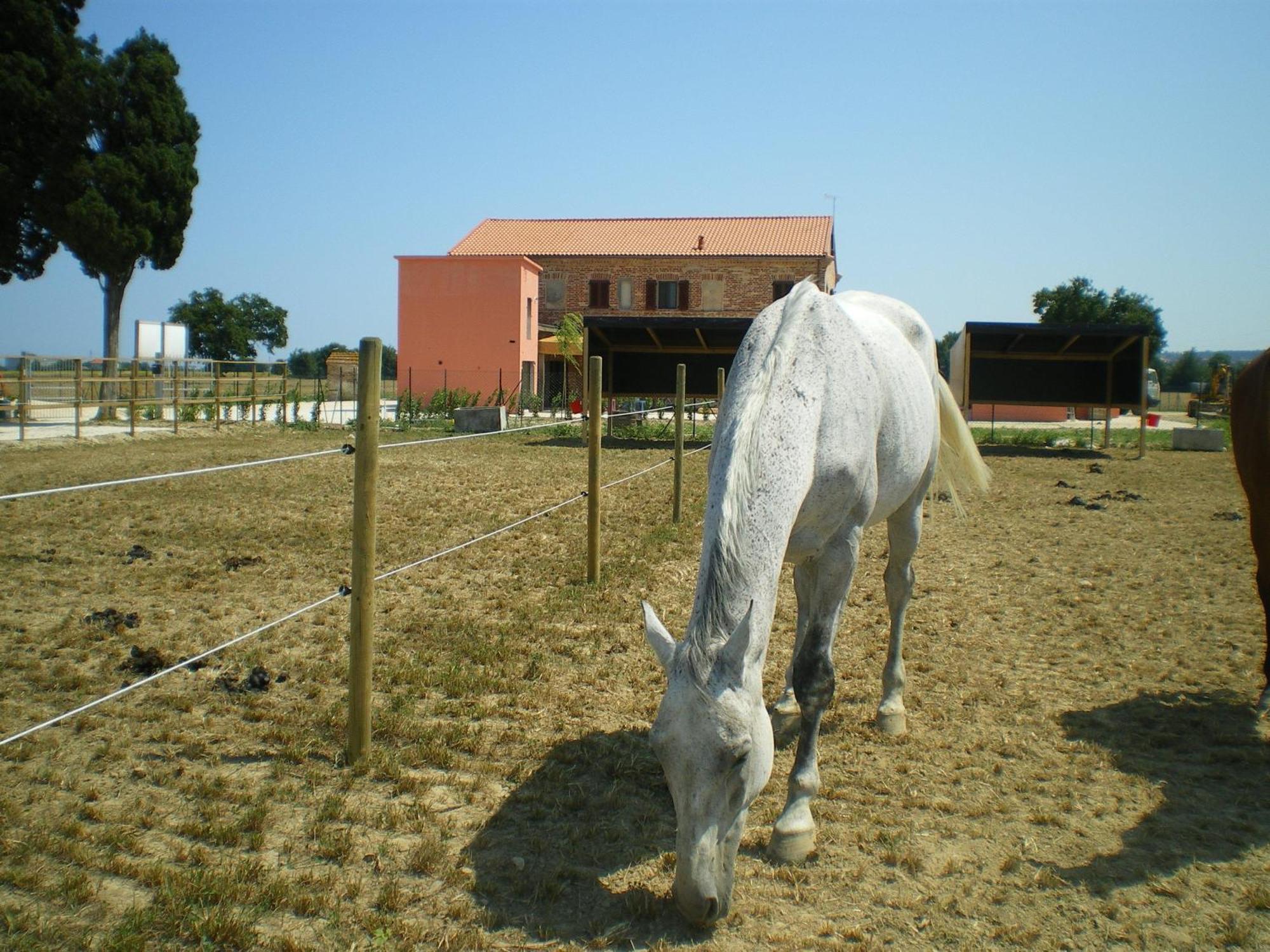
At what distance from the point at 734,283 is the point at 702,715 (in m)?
37.1

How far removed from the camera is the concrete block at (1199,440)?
19.4m

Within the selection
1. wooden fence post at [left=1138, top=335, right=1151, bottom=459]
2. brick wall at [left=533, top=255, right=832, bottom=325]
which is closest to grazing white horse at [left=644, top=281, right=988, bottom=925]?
wooden fence post at [left=1138, top=335, right=1151, bottom=459]

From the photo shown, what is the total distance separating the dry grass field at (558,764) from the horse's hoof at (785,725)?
0.16 m

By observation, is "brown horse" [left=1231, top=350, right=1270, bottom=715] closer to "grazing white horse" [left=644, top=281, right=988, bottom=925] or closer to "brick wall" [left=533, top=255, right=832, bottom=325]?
"grazing white horse" [left=644, top=281, right=988, bottom=925]

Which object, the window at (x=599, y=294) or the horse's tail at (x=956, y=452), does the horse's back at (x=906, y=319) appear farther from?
the window at (x=599, y=294)

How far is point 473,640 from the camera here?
16.4 feet

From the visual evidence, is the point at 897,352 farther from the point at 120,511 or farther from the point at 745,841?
the point at 120,511

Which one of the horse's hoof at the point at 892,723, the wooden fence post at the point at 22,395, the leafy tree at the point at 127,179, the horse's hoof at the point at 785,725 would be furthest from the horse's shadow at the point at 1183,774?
the leafy tree at the point at 127,179

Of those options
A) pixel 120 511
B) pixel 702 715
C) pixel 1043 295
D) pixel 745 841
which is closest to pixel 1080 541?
pixel 745 841

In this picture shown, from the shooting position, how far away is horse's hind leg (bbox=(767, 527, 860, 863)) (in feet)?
10.1

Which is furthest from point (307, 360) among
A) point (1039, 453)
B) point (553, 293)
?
point (1039, 453)

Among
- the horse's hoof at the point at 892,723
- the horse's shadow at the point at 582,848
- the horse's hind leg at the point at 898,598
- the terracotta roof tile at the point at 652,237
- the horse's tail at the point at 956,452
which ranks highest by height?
the terracotta roof tile at the point at 652,237

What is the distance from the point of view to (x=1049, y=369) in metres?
20.7

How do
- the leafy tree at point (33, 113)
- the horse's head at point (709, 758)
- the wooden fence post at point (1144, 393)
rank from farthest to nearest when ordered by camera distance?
1. the leafy tree at point (33, 113)
2. the wooden fence post at point (1144, 393)
3. the horse's head at point (709, 758)
